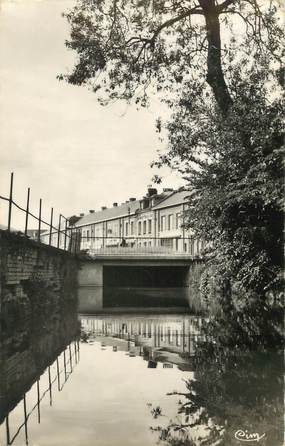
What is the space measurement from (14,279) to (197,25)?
8.11 m

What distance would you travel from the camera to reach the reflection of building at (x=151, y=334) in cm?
946

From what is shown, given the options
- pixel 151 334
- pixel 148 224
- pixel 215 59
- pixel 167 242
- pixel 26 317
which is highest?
pixel 148 224

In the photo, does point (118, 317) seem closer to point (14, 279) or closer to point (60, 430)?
point (14, 279)

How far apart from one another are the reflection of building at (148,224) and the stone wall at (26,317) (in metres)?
25.2

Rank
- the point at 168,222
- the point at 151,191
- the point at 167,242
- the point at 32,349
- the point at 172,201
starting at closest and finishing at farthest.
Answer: the point at 32,349, the point at 167,242, the point at 172,201, the point at 168,222, the point at 151,191

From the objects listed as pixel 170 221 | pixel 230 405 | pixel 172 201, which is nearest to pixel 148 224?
pixel 170 221

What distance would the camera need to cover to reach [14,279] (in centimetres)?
1084

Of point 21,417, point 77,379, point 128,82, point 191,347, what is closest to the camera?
point 21,417

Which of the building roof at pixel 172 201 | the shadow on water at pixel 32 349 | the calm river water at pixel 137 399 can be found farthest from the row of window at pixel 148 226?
the calm river water at pixel 137 399

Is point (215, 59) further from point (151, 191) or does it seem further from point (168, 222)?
point (151, 191)

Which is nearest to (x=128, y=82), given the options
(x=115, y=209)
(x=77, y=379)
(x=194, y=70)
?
(x=194, y=70)

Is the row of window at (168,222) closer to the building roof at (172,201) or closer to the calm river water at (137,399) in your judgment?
the building roof at (172,201)

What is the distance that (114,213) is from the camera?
70.3 metres

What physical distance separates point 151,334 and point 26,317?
9.21 feet
